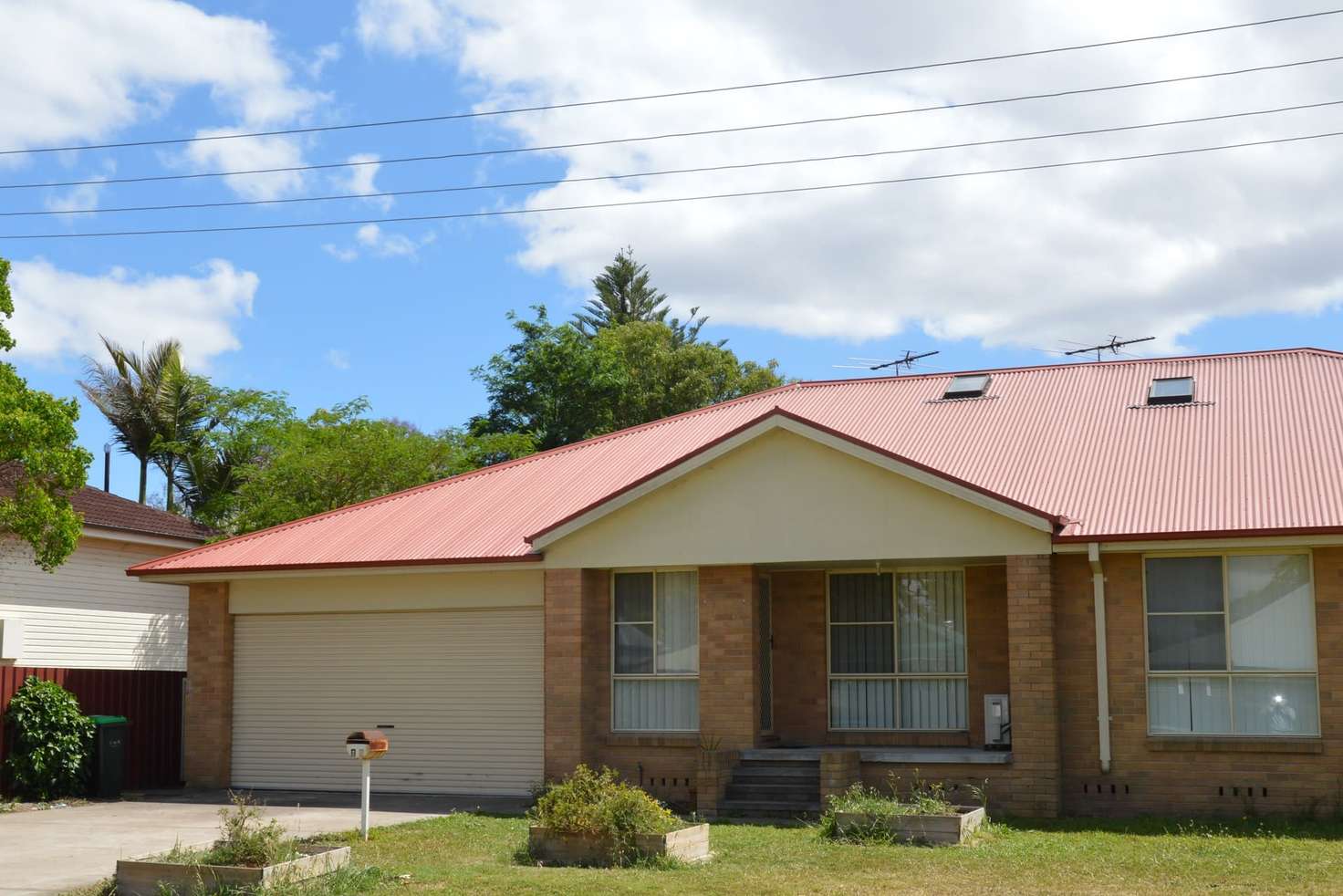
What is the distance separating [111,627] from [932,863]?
20.1 meters

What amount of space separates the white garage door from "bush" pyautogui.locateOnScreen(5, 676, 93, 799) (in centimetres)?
214

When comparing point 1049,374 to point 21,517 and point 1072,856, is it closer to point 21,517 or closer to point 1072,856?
point 1072,856

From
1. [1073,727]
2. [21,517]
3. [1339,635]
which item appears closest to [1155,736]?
[1073,727]

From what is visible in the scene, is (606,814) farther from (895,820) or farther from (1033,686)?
(1033,686)

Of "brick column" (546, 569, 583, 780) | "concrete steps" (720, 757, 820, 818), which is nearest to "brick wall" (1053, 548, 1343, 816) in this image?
"concrete steps" (720, 757, 820, 818)

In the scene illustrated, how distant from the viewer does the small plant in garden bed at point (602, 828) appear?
1305 cm

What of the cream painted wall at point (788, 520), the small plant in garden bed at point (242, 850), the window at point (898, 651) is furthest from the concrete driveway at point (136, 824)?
the window at point (898, 651)

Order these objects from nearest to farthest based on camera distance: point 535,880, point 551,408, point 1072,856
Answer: point 535,880, point 1072,856, point 551,408

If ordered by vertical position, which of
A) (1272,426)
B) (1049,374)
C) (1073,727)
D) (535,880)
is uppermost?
(1049,374)

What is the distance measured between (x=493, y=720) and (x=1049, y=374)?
10.3m

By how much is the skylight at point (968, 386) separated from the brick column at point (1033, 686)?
6305 millimetres

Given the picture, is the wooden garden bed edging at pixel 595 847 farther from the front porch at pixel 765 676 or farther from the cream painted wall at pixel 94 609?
the cream painted wall at pixel 94 609

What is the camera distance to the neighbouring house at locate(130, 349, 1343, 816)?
16.8 meters

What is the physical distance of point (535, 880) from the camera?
12.1 m
